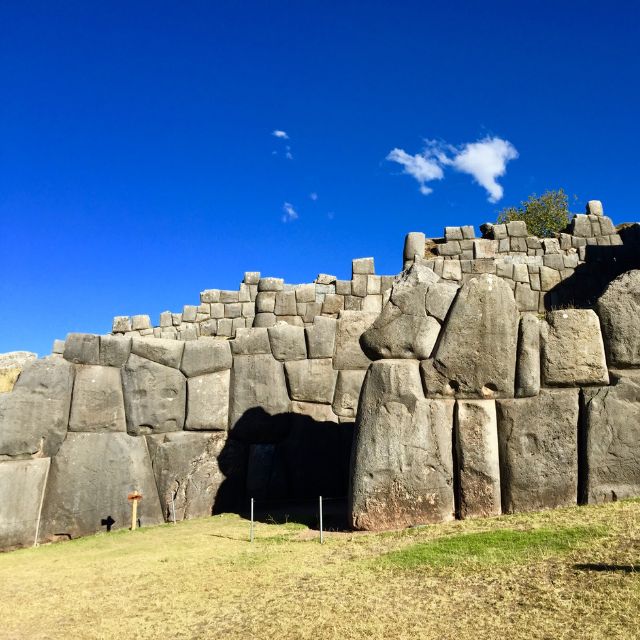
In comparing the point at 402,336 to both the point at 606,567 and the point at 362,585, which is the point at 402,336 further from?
the point at 606,567

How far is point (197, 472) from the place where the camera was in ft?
30.2

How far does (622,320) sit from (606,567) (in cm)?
315

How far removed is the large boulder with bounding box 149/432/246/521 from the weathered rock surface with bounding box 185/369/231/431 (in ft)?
0.52

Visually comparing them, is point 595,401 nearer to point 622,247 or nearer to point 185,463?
point 185,463

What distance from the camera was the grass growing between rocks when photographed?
13.2ft

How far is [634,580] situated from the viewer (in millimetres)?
4246

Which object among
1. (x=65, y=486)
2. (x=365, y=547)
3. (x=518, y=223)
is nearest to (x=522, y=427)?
(x=365, y=547)

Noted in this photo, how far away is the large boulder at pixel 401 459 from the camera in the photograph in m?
6.66

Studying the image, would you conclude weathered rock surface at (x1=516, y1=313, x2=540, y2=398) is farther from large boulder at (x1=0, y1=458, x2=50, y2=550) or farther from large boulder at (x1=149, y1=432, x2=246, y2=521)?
large boulder at (x1=0, y1=458, x2=50, y2=550)

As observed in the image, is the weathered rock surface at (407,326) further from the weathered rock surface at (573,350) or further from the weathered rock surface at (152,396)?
the weathered rock surface at (152,396)

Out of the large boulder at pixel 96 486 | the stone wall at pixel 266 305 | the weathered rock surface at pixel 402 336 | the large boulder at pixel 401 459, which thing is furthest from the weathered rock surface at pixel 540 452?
the stone wall at pixel 266 305

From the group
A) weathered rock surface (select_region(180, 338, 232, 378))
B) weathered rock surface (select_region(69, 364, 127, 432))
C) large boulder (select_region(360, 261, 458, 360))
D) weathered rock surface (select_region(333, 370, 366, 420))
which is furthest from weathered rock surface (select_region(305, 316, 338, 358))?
large boulder (select_region(360, 261, 458, 360))

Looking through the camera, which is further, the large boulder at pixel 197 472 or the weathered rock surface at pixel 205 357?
the weathered rock surface at pixel 205 357

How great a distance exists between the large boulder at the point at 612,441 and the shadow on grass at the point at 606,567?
2.04 metres
